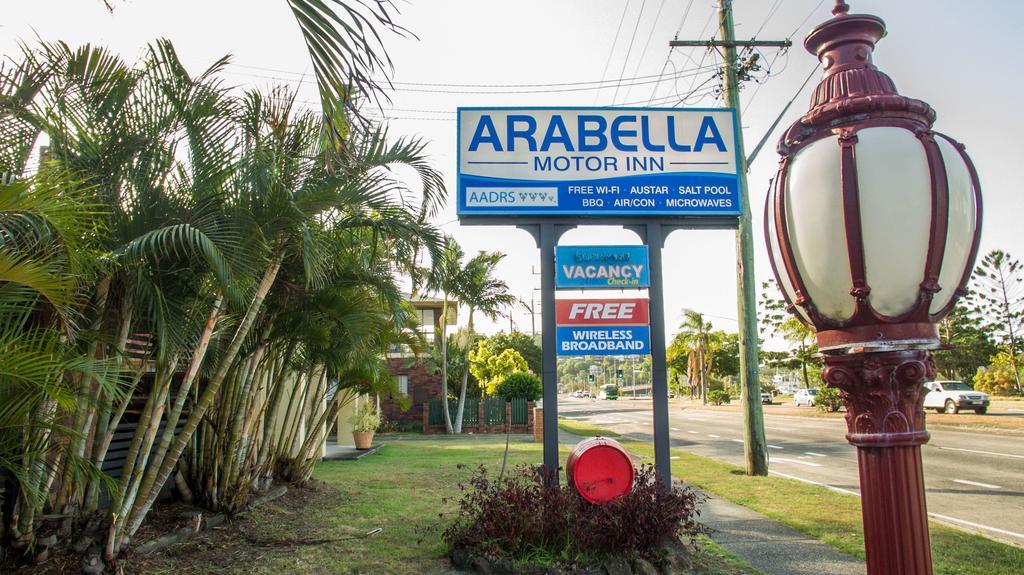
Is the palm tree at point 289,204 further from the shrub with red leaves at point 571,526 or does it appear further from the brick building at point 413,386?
the brick building at point 413,386

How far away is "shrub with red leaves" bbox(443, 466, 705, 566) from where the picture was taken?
5836 mm

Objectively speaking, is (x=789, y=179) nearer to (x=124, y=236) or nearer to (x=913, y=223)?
(x=913, y=223)

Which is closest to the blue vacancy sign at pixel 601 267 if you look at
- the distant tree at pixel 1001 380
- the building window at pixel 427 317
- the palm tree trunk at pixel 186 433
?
the palm tree trunk at pixel 186 433

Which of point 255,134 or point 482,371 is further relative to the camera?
point 482,371

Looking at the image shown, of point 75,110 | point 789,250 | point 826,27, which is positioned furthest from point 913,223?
point 75,110

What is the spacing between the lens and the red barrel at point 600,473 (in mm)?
6367

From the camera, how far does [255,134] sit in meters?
6.52

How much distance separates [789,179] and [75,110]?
5.40 metres

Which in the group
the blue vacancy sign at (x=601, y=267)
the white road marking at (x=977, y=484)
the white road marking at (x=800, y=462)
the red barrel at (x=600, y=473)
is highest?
the blue vacancy sign at (x=601, y=267)

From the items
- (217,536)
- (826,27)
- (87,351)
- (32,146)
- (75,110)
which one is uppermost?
(75,110)

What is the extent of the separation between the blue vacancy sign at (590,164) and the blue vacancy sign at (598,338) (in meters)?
1.30

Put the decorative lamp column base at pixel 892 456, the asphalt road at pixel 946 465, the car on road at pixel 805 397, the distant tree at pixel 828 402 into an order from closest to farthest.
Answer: the decorative lamp column base at pixel 892 456, the asphalt road at pixel 946 465, the distant tree at pixel 828 402, the car on road at pixel 805 397

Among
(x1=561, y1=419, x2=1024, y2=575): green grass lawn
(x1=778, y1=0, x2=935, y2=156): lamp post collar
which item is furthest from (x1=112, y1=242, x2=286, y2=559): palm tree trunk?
(x1=561, y1=419, x2=1024, y2=575): green grass lawn

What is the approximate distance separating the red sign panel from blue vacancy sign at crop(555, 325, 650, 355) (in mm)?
59
